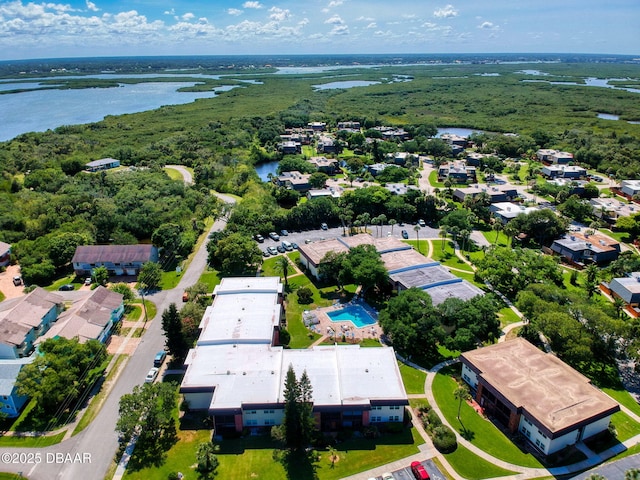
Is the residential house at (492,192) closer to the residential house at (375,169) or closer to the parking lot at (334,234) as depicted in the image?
the parking lot at (334,234)

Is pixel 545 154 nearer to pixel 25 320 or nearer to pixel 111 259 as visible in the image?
pixel 111 259

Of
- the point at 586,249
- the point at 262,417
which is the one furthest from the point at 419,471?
the point at 586,249

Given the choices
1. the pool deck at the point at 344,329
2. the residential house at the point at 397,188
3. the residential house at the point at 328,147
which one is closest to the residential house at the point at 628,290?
the pool deck at the point at 344,329

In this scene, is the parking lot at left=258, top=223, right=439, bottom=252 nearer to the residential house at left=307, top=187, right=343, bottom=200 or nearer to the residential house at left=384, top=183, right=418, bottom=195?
the residential house at left=384, top=183, right=418, bottom=195

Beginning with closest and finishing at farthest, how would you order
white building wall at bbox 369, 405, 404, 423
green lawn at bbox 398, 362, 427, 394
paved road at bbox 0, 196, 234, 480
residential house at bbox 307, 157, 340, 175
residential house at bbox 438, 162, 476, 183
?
1. paved road at bbox 0, 196, 234, 480
2. white building wall at bbox 369, 405, 404, 423
3. green lawn at bbox 398, 362, 427, 394
4. residential house at bbox 438, 162, 476, 183
5. residential house at bbox 307, 157, 340, 175

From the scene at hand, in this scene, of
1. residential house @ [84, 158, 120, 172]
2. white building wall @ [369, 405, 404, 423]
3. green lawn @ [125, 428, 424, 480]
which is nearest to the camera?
green lawn @ [125, 428, 424, 480]

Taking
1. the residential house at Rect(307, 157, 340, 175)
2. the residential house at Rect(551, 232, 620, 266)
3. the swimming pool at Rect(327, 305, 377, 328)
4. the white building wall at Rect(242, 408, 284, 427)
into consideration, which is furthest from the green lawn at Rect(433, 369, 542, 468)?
the residential house at Rect(307, 157, 340, 175)

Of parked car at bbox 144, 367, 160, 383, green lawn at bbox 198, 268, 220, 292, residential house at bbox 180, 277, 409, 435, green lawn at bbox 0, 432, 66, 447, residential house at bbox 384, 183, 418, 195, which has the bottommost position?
green lawn at bbox 198, 268, 220, 292

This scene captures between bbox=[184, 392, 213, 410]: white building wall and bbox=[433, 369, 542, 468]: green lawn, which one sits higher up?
bbox=[184, 392, 213, 410]: white building wall
